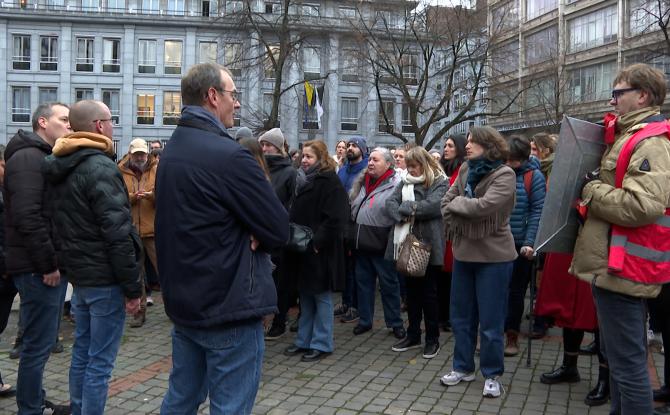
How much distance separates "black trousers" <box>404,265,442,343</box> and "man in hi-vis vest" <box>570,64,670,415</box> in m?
2.62

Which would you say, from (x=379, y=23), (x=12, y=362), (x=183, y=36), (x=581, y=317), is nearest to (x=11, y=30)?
(x=183, y=36)

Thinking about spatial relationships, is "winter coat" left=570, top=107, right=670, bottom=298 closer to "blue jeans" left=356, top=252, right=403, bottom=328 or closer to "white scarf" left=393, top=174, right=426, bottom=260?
"white scarf" left=393, top=174, right=426, bottom=260

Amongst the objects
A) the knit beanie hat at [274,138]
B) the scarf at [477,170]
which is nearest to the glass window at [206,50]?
the knit beanie hat at [274,138]

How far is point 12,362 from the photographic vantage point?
5.81 metres

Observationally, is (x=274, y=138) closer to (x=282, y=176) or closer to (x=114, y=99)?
(x=282, y=176)

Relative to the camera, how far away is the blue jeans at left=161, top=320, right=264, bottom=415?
9.09 ft

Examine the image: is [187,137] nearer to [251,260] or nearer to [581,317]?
[251,260]

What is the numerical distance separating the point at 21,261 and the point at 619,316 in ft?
12.6

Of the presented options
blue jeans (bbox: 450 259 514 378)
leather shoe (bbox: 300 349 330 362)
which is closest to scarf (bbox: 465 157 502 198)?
blue jeans (bbox: 450 259 514 378)

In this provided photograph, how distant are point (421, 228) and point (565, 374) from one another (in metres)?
1.96

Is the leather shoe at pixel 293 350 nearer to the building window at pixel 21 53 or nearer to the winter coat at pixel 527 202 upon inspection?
the winter coat at pixel 527 202

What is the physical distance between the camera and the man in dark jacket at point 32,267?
13.4 ft

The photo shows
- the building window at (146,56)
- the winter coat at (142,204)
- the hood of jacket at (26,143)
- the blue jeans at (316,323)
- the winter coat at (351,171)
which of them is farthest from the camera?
the building window at (146,56)

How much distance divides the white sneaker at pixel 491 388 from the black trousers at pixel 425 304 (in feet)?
3.90
